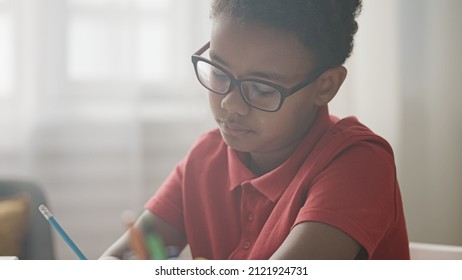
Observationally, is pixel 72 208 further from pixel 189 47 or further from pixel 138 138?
pixel 189 47

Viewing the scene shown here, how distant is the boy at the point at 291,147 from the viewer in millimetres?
572

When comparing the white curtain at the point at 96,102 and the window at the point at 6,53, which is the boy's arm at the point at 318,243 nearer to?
the white curtain at the point at 96,102

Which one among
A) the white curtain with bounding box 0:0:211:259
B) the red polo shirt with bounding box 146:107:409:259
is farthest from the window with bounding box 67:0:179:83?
the red polo shirt with bounding box 146:107:409:259

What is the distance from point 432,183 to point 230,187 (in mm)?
236

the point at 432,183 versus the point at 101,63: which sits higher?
the point at 101,63

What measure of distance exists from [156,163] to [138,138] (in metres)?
0.04

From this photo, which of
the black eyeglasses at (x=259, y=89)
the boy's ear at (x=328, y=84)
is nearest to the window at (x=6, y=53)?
the black eyeglasses at (x=259, y=89)

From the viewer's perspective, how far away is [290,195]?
60cm

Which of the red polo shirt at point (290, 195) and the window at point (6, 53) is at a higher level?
the window at point (6, 53)

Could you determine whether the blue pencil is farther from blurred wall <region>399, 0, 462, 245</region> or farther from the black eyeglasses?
blurred wall <region>399, 0, 462, 245</region>

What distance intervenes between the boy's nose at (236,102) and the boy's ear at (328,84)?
0.07 metres

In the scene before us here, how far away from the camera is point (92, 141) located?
2.43ft

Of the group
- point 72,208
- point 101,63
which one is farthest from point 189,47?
point 72,208
